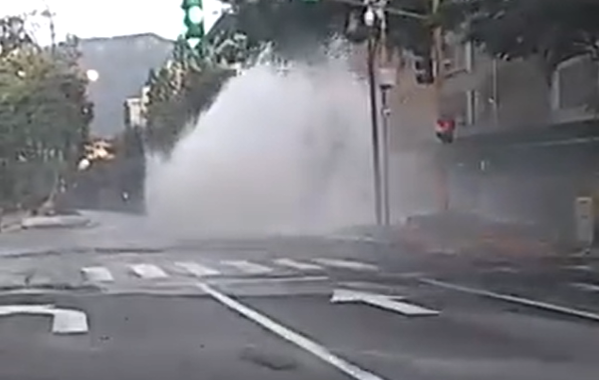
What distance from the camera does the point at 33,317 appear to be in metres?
17.7

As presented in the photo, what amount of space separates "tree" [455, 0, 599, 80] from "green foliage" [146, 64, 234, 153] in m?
48.5

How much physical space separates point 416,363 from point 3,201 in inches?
3059

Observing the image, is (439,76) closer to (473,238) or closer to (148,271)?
→ (473,238)

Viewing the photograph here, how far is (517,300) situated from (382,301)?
64.8 inches

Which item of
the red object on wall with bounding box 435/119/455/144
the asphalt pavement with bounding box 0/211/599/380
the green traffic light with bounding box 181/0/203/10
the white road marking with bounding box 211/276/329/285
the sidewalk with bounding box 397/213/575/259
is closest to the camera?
the asphalt pavement with bounding box 0/211/599/380

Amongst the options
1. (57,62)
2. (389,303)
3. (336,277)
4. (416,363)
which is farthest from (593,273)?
(57,62)

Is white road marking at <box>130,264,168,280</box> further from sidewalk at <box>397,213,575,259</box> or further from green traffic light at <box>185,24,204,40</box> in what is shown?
sidewalk at <box>397,213,575,259</box>

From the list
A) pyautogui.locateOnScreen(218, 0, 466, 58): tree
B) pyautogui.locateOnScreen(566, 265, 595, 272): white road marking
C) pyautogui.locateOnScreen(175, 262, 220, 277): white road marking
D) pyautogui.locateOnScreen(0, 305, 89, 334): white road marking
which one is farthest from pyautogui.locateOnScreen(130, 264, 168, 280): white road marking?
pyautogui.locateOnScreen(218, 0, 466, 58): tree

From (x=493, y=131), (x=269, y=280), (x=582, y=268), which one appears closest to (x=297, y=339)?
(x=269, y=280)

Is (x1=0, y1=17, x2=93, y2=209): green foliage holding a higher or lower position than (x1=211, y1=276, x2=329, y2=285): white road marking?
higher

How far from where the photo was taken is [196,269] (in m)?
27.8

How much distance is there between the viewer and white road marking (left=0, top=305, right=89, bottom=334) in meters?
15.8

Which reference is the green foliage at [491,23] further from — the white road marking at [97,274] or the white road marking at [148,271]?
the white road marking at [97,274]

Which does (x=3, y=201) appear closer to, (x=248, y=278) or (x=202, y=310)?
(x=248, y=278)
